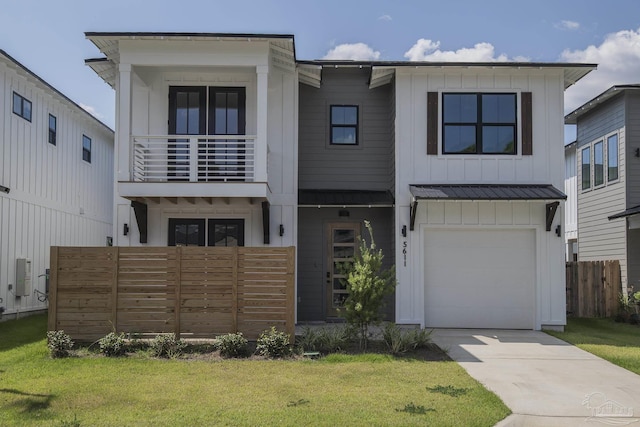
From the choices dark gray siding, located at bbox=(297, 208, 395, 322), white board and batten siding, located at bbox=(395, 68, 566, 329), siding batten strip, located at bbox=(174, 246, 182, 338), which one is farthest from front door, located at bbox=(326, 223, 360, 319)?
siding batten strip, located at bbox=(174, 246, 182, 338)

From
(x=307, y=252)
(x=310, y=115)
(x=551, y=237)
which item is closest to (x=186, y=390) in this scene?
(x=307, y=252)

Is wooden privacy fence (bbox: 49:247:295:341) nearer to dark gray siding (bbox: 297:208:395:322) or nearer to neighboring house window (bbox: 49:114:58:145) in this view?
dark gray siding (bbox: 297:208:395:322)

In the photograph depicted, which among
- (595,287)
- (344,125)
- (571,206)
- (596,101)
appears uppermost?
(596,101)

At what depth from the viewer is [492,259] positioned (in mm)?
13516

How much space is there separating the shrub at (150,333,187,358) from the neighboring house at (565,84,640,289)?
1241 cm

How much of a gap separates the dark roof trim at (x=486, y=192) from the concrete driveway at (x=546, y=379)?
9.85 ft

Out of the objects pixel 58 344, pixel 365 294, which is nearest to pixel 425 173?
pixel 365 294

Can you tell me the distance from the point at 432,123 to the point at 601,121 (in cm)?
786

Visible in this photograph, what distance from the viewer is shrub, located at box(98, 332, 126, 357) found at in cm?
977

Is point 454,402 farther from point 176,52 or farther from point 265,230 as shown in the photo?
point 176,52

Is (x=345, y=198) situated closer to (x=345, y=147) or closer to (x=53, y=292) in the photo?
(x=345, y=147)

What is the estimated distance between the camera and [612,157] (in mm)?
17344

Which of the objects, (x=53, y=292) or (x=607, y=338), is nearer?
(x=53, y=292)

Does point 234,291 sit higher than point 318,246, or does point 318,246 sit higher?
point 318,246
